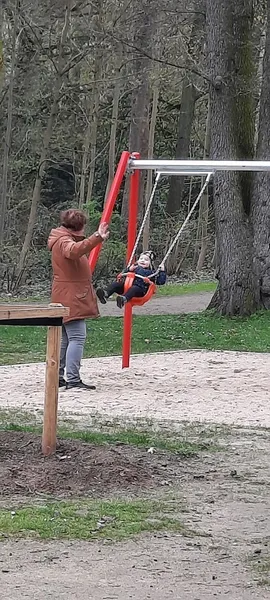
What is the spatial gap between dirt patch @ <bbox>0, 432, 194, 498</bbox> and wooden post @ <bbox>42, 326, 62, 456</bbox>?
86mm

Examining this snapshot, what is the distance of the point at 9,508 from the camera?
5.59 m

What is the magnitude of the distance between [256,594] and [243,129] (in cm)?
1447

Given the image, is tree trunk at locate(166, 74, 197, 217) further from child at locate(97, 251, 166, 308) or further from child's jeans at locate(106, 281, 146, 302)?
child's jeans at locate(106, 281, 146, 302)

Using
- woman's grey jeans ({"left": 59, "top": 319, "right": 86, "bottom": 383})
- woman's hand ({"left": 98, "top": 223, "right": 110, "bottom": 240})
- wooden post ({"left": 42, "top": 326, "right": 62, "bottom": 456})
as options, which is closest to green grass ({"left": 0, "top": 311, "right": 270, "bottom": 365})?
woman's grey jeans ({"left": 59, "top": 319, "right": 86, "bottom": 383})

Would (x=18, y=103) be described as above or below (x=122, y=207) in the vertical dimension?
above

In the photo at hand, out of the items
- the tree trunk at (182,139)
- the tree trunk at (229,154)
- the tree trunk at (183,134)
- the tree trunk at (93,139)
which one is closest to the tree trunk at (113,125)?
the tree trunk at (93,139)

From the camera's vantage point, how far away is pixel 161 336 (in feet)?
51.5

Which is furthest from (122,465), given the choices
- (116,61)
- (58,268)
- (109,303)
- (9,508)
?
(116,61)

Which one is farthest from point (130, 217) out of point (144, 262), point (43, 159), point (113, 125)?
point (113, 125)

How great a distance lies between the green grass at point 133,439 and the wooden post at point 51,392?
1.90 ft

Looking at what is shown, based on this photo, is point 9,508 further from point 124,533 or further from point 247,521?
point 247,521

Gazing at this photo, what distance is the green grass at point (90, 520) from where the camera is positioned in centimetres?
516

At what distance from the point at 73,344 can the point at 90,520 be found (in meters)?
4.60

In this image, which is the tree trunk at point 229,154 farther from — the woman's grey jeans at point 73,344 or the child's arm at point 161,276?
the woman's grey jeans at point 73,344
